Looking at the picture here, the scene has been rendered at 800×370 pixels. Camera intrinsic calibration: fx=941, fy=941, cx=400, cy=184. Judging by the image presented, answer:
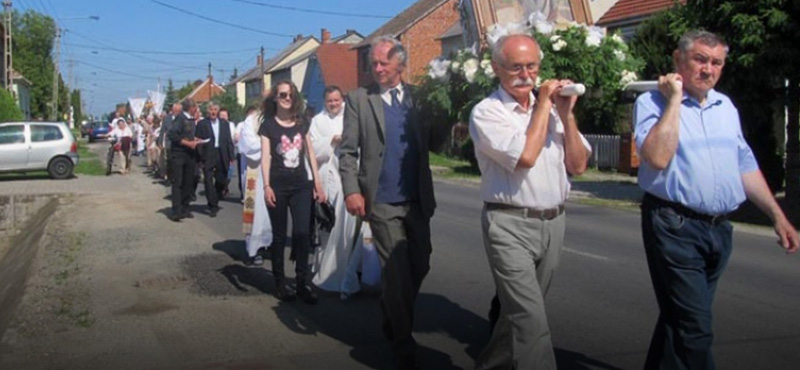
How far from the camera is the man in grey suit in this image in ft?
18.1

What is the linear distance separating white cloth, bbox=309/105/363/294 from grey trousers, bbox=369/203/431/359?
222 cm

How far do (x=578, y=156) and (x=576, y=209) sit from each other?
12149 mm

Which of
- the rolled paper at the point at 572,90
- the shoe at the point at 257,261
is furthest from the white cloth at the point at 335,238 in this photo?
the rolled paper at the point at 572,90

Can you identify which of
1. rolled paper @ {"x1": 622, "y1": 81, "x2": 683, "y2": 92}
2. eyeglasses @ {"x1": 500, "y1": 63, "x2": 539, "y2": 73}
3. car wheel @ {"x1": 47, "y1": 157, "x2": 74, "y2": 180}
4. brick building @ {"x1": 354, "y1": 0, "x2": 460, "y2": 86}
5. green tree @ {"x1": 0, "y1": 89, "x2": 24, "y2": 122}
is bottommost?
car wheel @ {"x1": 47, "y1": 157, "x2": 74, "y2": 180}

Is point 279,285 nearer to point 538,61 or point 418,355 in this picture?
point 418,355

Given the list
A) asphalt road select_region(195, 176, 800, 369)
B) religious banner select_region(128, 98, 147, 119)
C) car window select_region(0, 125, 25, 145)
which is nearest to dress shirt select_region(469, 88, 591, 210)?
asphalt road select_region(195, 176, 800, 369)

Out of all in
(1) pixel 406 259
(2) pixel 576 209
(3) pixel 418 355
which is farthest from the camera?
(2) pixel 576 209

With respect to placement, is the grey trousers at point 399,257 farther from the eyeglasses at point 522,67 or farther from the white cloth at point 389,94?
the eyeglasses at point 522,67

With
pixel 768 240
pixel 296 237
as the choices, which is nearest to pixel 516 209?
pixel 296 237

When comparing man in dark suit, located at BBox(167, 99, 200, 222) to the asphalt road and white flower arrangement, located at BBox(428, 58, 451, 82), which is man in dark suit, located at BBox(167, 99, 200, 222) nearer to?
the asphalt road

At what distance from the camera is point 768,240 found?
1216 cm

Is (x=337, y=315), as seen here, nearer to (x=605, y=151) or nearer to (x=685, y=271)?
(x=685, y=271)

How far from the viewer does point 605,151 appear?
92.1ft

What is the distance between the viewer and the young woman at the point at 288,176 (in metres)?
7.57
